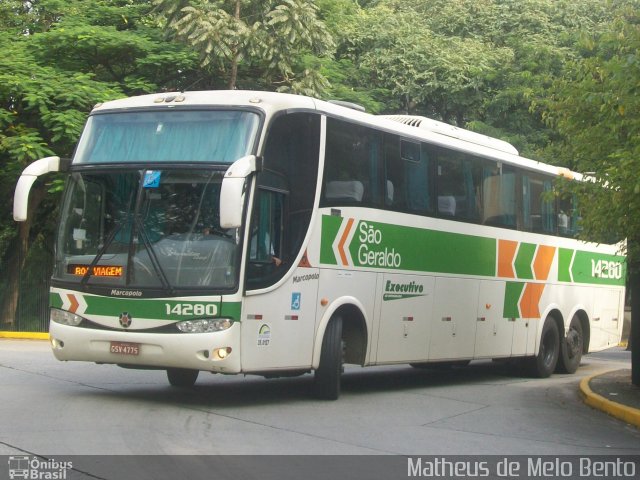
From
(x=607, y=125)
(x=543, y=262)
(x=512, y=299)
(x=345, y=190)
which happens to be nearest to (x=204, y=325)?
(x=345, y=190)

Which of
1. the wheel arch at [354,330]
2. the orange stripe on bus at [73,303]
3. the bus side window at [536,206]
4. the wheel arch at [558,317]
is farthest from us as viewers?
the wheel arch at [558,317]

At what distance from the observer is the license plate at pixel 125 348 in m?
10.6

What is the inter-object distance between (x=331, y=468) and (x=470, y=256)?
26.8ft

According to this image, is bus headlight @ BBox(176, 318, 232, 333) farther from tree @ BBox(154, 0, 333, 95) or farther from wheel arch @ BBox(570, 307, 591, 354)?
tree @ BBox(154, 0, 333, 95)

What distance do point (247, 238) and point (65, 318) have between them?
2336 millimetres

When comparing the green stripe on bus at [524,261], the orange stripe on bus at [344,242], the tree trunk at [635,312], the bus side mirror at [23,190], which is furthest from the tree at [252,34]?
the bus side mirror at [23,190]

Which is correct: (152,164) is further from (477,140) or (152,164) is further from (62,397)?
(477,140)

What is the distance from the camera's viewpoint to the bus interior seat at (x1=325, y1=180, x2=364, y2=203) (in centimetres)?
1206

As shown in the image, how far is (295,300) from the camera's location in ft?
37.4

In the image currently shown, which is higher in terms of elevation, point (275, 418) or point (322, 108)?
point (322, 108)

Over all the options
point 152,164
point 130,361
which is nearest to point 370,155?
point 152,164

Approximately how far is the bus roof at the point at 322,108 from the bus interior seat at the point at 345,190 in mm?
854

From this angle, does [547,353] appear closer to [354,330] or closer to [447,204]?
[447,204]

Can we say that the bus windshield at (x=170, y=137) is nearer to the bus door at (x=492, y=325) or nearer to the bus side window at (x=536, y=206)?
the bus door at (x=492, y=325)
